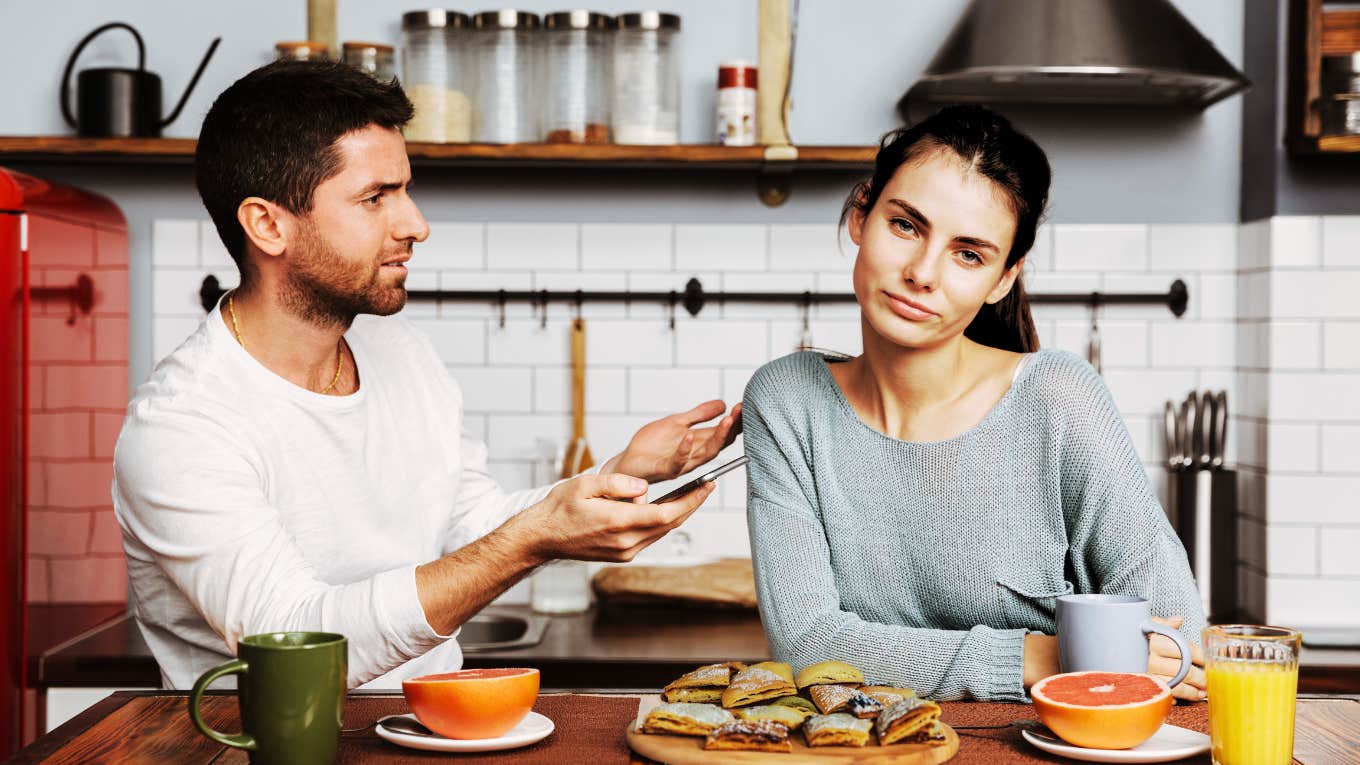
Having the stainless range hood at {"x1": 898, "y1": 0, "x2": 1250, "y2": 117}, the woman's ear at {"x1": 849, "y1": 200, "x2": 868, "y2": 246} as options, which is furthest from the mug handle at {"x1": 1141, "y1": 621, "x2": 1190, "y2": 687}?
the stainless range hood at {"x1": 898, "y1": 0, "x2": 1250, "y2": 117}

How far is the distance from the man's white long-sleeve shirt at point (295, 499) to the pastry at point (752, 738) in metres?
0.45

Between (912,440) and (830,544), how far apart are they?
0.17 meters

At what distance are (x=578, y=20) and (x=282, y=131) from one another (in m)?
1.03

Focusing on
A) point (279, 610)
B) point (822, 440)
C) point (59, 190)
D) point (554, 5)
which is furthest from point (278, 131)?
point (554, 5)

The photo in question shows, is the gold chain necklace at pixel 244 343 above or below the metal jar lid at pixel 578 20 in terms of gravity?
below

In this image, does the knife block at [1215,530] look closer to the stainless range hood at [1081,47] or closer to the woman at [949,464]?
the stainless range hood at [1081,47]

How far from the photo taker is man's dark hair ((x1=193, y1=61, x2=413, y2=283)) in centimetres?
175

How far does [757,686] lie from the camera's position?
118 cm

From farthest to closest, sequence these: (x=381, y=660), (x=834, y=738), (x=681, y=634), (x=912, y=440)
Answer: (x=681, y=634)
(x=912, y=440)
(x=381, y=660)
(x=834, y=738)

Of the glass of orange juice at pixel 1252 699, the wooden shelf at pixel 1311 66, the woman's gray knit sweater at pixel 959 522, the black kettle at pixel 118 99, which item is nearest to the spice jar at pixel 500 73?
the black kettle at pixel 118 99

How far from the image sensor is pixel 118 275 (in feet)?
9.05

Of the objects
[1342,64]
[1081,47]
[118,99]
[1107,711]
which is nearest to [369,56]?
Result: [118,99]

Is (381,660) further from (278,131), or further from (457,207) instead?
(457,207)

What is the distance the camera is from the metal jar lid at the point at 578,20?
2641mm
